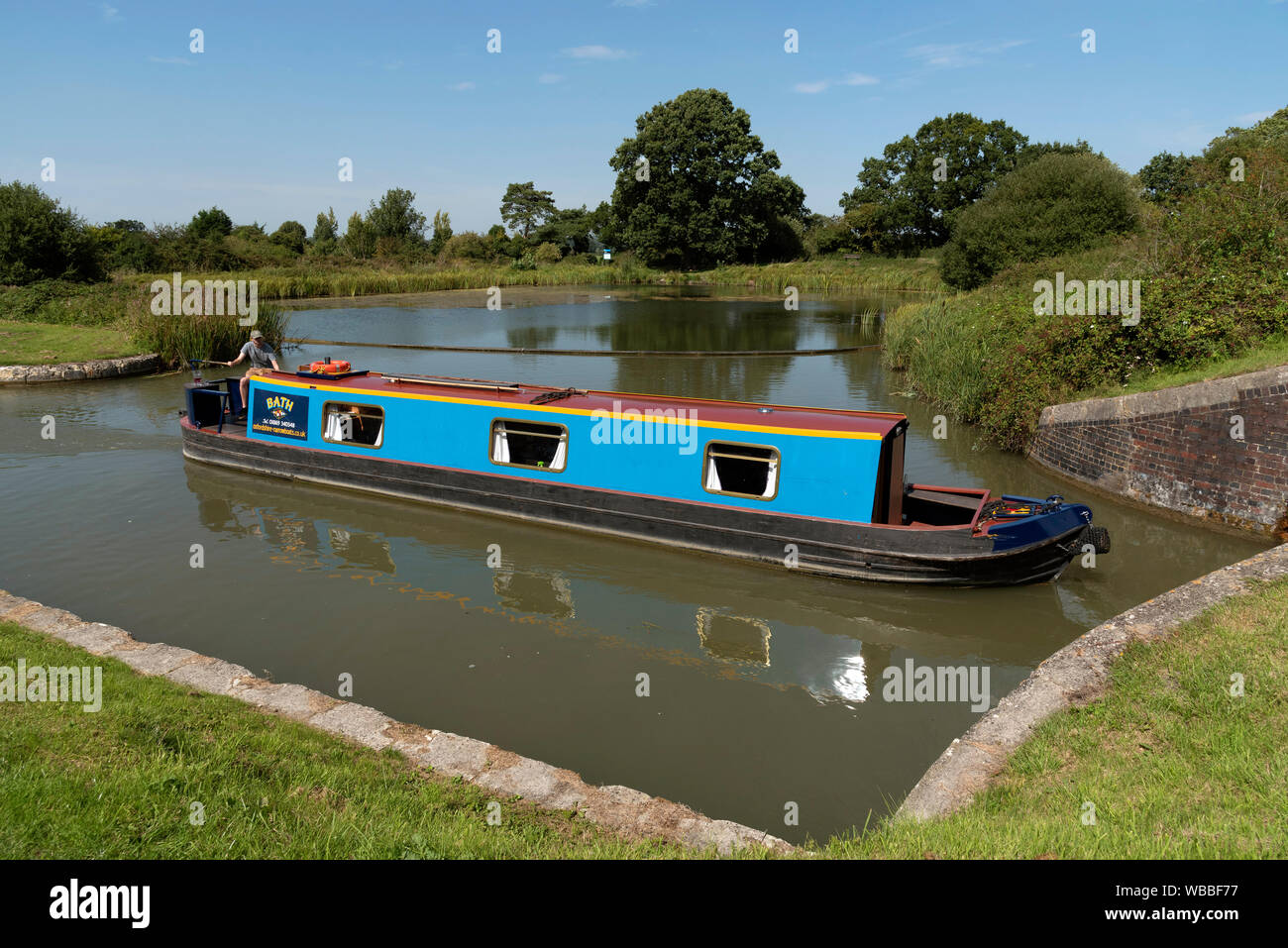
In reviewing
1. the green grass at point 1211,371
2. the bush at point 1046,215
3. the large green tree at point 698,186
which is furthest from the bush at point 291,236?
the green grass at point 1211,371

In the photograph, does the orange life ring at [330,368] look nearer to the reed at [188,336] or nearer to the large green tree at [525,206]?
the reed at [188,336]

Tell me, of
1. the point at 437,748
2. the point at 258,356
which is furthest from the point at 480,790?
the point at 258,356

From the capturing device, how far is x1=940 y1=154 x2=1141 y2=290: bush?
23969 millimetres

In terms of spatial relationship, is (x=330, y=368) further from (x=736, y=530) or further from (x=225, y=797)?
(x=225, y=797)

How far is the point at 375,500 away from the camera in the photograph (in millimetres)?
11898

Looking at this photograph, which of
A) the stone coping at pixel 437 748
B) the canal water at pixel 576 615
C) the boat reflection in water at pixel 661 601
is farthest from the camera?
the boat reflection in water at pixel 661 601

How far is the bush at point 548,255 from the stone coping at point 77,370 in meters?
50.5

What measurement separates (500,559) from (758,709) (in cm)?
431

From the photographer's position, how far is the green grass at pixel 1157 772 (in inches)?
140

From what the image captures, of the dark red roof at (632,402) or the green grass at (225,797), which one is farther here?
the dark red roof at (632,402)

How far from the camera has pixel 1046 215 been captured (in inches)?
971

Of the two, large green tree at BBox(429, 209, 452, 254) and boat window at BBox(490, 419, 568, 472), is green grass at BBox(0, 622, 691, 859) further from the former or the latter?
large green tree at BBox(429, 209, 452, 254)

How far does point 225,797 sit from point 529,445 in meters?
7.64
